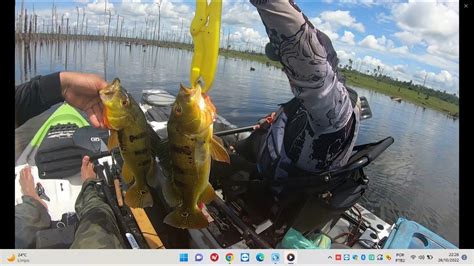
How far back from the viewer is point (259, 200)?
2051mm

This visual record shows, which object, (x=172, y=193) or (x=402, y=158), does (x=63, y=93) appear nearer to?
(x=172, y=193)

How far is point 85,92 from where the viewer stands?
1.55m

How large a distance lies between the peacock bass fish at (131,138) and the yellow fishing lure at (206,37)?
0.87ft

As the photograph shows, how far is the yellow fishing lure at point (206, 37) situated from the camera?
112 centimetres

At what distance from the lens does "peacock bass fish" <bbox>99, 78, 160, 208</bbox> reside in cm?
117

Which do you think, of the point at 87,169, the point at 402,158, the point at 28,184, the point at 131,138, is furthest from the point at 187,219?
the point at 402,158

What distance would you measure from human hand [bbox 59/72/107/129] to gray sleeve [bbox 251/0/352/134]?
831mm

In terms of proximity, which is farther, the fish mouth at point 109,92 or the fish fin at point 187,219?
the fish fin at point 187,219

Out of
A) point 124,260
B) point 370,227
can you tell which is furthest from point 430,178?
point 124,260

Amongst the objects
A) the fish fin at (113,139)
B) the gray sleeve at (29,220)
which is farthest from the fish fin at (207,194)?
the gray sleeve at (29,220)

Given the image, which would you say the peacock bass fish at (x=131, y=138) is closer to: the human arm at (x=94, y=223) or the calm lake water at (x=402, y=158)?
the human arm at (x=94, y=223)

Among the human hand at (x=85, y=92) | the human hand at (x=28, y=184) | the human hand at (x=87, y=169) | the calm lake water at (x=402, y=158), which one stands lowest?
the calm lake water at (x=402, y=158)

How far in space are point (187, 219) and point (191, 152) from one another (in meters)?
0.33

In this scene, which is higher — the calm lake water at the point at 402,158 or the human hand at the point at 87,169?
the human hand at the point at 87,169
